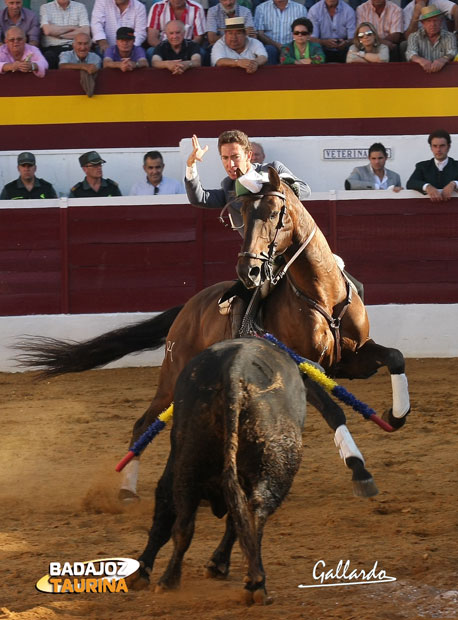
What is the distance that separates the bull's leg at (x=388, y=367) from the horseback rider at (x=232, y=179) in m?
0.40

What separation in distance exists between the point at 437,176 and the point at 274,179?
15.2ft

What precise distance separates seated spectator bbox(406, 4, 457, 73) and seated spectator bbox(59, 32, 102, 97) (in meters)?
2.84

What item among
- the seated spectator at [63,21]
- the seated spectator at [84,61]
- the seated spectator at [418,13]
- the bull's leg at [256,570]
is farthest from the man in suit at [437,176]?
the bull's leg at [256,570]

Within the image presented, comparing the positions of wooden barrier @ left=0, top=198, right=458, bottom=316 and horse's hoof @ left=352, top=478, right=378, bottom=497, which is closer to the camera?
horse's hoof @ left=352, top=478, right=378, bottom=497

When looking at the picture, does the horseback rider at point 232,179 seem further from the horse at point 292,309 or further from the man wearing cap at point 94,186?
the man wearing cap at point 94,186

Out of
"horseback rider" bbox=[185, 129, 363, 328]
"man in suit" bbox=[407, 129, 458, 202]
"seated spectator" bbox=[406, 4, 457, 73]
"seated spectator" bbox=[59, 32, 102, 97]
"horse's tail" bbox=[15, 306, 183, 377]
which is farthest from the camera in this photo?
"seated spectator" bbox=[59, 32, 102, 97]

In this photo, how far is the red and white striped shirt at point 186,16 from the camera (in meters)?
9.82

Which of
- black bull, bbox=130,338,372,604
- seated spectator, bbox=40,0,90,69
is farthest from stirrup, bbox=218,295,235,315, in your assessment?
seated spectator, bbox=40,0,90,69

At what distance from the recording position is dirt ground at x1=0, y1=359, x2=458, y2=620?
337 centimetres

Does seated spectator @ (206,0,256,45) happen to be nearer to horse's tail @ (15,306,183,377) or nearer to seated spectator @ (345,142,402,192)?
seated spectator @ (345,142,402,192)

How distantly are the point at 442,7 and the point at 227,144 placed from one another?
5.77 m

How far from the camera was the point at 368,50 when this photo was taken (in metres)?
9.65

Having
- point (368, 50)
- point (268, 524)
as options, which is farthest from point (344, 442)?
point (368, 50)

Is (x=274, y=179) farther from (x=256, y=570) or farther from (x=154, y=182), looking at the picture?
(x=154, y=182)
